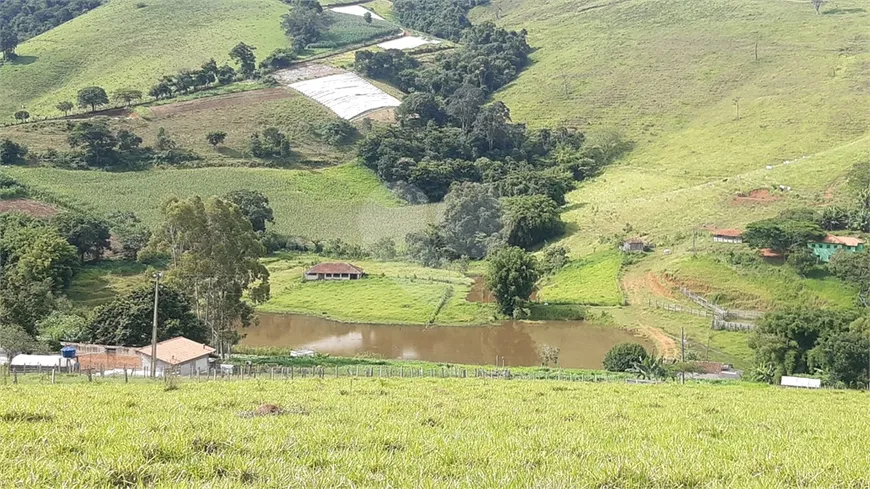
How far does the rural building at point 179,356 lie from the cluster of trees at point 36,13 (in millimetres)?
155759

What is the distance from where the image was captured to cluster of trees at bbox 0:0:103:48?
534 ft

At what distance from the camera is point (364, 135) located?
361ft

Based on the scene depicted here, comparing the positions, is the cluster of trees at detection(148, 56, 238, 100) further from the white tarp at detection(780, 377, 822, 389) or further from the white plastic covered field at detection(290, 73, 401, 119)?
the white tarp at detection(780, 377, 822, 389)

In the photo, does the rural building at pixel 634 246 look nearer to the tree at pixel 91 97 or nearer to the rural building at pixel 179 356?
the rural building at pixel 179 356

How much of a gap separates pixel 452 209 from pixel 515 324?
99.9ft

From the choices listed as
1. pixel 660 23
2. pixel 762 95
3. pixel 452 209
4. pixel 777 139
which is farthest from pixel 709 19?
pixel 452 209

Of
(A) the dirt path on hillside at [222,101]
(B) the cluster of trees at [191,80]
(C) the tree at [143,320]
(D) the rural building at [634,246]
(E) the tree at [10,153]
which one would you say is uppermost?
(B) the cluster of trees at [191,80]

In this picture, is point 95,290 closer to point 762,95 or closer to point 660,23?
point 762,95

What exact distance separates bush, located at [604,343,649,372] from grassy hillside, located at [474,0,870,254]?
2841 centimetres

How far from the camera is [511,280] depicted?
55250mm

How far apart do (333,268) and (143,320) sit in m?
31.0

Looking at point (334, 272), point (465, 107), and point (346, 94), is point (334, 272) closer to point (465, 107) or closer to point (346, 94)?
point (465, 107)

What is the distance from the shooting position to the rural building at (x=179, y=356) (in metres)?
30.0

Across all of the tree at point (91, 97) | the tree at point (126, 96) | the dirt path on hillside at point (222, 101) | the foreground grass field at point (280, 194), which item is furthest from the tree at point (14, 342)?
the tree at point (126, 96)
